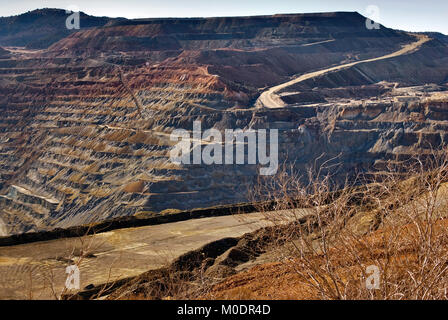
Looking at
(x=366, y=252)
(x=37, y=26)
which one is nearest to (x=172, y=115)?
(x=366, y=252)

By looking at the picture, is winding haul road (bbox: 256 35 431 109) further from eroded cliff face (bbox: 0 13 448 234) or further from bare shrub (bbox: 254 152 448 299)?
bare shrub (bbox: 254 152 448 299)

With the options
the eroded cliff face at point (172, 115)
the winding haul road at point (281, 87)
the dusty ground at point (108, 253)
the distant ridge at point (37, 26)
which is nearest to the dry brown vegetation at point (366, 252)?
the dusty ground at point (108, 253)

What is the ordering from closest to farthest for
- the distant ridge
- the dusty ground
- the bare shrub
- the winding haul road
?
the bare shrub
the dusty ground
the winding haul road
the distant ridge

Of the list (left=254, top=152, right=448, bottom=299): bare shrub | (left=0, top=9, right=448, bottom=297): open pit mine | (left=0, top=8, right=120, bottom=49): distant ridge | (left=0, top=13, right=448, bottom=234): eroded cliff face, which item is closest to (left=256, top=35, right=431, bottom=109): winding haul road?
(left=0, top=9, right=448, bottom=297): open pit mine

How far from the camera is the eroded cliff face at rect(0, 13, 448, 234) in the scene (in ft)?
185

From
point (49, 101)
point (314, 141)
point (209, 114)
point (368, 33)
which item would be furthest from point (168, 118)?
point (368, 33)

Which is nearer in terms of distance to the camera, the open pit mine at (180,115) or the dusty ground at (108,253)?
the dusty ground at (108,253)

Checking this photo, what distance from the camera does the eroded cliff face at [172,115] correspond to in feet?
185

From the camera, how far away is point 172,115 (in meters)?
68.9

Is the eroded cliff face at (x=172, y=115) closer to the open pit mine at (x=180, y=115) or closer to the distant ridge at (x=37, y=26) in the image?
the open pit mine at (x=180, y=115)

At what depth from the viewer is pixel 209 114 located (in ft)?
218

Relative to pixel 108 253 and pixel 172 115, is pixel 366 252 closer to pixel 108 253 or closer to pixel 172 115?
pixel 108 253
